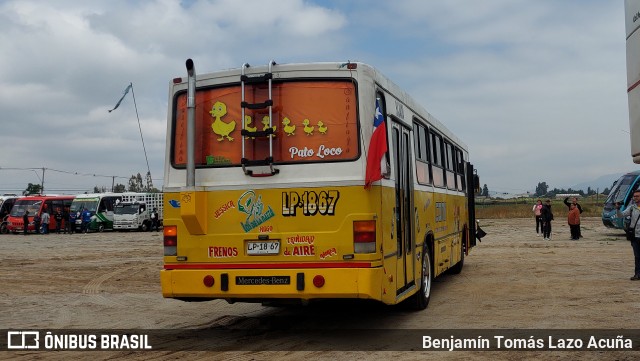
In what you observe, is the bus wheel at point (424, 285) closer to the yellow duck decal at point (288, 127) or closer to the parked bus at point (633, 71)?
the yellow duck decal at point (288, 127)

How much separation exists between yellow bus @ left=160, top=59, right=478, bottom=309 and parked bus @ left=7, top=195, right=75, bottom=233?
Result: 38.9 metres

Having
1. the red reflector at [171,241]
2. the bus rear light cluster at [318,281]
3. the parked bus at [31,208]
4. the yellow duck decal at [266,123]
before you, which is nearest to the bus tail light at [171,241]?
the red reflector at [171,241]

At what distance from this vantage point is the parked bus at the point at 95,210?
45031mm

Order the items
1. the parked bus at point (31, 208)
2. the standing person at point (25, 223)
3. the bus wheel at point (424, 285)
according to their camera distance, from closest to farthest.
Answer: the bus wheel at point (424, 285)
the standing person at point (25, 223)
the parked bus at point (31, 208)

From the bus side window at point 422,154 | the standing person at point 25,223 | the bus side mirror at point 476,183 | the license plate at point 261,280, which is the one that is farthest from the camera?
the standing person at point 25,223

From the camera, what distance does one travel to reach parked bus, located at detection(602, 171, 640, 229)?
1163 inches

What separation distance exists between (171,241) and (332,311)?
11.2 ft

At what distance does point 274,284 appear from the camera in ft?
25.9

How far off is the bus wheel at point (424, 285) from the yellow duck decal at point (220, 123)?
3.95 metres

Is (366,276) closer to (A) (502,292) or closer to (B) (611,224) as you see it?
(A) (502,292)

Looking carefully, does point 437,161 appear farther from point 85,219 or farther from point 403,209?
point 85,219

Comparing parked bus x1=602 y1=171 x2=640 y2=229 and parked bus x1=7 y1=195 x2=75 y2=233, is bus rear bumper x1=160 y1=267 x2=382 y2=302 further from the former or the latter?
parked bus x1=7 y1=195 x2=75 y2=233

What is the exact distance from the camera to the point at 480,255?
21.6 meters

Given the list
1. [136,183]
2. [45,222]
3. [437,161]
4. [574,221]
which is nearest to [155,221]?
[45,222]
